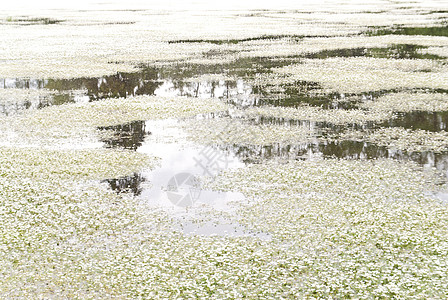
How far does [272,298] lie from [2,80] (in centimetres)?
3177

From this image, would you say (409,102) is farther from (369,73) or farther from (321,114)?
(369,73)

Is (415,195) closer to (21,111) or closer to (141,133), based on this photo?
(141,133)

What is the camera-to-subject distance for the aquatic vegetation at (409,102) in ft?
89.7

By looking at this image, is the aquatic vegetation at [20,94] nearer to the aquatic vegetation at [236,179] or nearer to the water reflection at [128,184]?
the aquatic vegetation at [236,179]

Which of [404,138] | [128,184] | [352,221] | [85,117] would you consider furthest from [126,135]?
[404,138]

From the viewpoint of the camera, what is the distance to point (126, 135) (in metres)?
23.9

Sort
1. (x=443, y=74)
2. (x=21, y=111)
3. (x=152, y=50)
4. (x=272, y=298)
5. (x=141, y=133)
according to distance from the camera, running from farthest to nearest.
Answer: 1. (x=152, y=50)
2. (x=443, y=74)
3. (x=21, y=111)
4. (x=141, y=133)
5. (x=272, y=298)

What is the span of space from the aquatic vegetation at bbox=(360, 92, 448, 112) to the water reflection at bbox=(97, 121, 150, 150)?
12.5 meters

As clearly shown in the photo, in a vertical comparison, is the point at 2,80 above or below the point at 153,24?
below

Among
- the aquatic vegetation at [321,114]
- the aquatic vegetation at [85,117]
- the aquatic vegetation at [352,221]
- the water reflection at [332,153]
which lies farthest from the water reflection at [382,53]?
the aquatic vegetation at [352,221]

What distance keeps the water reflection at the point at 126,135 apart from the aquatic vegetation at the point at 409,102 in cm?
1253

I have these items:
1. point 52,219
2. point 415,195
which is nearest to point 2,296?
point 52,219

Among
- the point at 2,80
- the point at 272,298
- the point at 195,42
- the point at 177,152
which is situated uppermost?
the point at 195,42

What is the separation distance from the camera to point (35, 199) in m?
17.0
